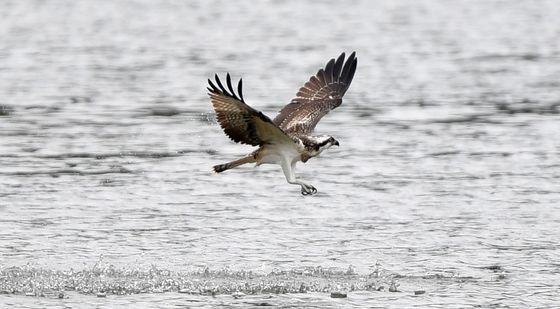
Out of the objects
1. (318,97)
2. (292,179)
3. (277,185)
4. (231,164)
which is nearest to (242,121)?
(231,164)

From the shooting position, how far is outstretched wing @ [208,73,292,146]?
9.62m

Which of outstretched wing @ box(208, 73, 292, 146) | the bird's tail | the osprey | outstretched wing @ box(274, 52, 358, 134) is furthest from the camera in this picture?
outstretched wing @ box(274, 52, 358, 134)

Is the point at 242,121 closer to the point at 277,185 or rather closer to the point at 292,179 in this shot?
the point at 292,179

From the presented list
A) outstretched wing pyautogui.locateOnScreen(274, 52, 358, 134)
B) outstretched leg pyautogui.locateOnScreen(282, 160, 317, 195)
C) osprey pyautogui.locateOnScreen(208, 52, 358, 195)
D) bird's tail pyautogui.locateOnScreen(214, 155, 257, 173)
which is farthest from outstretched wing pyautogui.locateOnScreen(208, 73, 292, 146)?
outstretched wing pyautogui.locateOnScreen(274, 52, 358, 134)

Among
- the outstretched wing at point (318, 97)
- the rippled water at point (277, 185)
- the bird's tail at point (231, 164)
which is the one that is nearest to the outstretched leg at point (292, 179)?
the bird's tail at point (231, 164)

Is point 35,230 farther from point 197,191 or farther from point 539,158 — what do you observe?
point 539,158

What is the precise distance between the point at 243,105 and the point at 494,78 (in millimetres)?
13847

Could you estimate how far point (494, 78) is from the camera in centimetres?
2280

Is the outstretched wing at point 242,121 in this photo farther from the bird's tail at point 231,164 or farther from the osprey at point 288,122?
the bird's tail at point 231,164

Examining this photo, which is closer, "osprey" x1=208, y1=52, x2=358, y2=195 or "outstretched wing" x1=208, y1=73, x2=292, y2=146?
"outstretched wing" x1=208, y1=73, x2=292, y2=146

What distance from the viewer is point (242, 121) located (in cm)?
1005

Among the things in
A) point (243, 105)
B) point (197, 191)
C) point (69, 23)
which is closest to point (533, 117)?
point (197, 191)

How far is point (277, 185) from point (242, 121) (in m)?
4.10

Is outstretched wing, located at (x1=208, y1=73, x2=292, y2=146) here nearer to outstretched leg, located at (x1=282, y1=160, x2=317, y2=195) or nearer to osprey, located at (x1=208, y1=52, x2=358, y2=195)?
osprey, located at (x1=208, y1=52, x2=358, y2=195)
